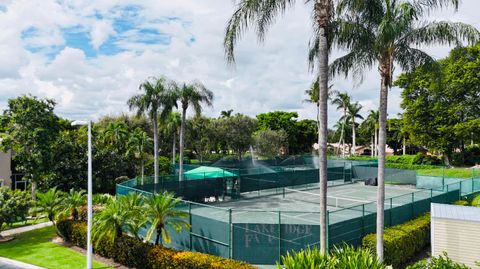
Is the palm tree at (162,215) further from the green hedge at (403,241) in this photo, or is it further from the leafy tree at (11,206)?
the leafy tree at (11,206)

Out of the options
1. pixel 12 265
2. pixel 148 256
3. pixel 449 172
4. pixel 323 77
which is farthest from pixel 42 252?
pixel 449 172

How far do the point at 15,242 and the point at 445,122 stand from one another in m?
43.4

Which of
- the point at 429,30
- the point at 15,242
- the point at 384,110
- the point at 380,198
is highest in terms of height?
the point at 429,30

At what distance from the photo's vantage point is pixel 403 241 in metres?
15.5

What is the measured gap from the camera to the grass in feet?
52.5

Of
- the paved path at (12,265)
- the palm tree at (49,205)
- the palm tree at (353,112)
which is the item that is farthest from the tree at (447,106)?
the paved path at (12,265)

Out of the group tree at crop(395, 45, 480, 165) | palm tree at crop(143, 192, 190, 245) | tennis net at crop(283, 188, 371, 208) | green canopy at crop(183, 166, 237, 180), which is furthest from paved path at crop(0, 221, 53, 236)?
tree at crop(395, 45, 480, 165)

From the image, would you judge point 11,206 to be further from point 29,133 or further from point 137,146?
point 137,146

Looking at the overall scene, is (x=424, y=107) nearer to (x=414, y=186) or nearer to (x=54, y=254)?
(x=414, y=186)

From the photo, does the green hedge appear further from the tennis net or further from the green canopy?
the green canopy

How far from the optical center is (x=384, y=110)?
1380 cm

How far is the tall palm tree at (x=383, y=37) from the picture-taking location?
41.4 ft

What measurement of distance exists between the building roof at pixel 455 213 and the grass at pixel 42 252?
43.9ft

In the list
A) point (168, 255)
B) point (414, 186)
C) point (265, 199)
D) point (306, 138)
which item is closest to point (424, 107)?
point (414, 186)
